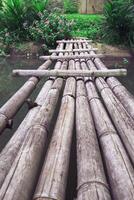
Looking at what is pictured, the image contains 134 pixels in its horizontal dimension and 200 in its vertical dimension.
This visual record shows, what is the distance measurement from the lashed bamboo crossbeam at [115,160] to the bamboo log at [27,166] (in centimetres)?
50

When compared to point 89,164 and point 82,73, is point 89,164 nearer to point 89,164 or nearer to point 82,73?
point 89,164

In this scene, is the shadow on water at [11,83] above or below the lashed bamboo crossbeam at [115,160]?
below

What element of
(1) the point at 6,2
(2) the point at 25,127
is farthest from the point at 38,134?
(1) the point at 6,2

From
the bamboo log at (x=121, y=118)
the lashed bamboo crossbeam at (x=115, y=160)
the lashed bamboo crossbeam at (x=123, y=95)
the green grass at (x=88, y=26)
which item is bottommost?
the green grass at (x=88, y=26)

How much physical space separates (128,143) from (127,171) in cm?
57

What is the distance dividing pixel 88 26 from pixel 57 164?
32.1ft

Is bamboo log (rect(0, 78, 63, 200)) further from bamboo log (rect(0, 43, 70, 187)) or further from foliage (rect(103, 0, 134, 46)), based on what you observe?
foliage (rect(103, 0, 134, 46))

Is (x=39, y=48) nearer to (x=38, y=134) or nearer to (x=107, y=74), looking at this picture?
(x=107, y=74)

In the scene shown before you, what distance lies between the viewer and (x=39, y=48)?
34.8ft

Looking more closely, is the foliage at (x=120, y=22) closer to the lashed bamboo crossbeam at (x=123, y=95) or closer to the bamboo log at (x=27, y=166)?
the lashed bamboo crossbeam at (x=123, y=95)

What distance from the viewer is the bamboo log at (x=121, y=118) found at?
2812 mm

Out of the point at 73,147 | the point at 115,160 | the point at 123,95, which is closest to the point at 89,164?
the point at 115,160

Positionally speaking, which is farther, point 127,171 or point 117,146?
point 117,146

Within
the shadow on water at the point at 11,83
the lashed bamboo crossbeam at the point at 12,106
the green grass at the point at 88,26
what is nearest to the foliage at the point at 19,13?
the green grass at the point at 88,26
